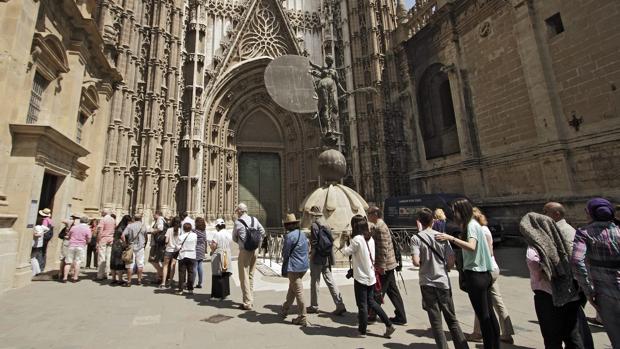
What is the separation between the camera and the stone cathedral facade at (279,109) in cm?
848

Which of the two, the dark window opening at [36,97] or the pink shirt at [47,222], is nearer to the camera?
the pink shirt at [47,222]

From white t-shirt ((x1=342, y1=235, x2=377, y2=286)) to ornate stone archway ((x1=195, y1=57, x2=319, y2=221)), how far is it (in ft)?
51.3

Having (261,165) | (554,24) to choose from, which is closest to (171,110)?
(261,165)

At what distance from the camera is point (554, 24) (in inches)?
439

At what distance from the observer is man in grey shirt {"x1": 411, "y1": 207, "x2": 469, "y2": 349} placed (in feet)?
9.95

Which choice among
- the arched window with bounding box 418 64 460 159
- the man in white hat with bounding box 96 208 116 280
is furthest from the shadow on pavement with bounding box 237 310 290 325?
the arched window with bounding box 418 64 460 159

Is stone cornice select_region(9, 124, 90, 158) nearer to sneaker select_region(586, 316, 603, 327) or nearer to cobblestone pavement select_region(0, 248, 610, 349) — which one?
cobblestone pavement select_region(0, 248, 610, 349)

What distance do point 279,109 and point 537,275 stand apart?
2040 centimetres

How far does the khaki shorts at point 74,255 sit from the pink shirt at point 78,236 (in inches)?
3.8

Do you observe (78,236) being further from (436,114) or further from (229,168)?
(436,114)

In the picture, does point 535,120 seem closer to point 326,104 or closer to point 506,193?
point 506,193

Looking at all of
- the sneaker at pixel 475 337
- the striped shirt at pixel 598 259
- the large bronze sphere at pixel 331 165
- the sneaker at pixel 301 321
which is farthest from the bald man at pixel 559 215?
the large bronze sphere at pixel 331 165

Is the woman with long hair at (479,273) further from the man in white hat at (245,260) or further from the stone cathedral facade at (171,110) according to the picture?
the stone cathedral facade at (171,110)

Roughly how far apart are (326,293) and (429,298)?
3.43 m
